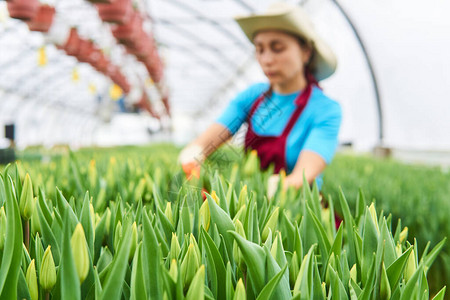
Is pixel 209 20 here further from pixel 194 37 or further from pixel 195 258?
pixel 195 258

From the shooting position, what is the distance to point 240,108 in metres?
1.79

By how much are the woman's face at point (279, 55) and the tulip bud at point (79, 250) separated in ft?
4.09

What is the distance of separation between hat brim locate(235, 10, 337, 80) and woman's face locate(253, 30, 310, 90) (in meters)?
0.03

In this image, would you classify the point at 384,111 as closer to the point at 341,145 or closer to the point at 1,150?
the point at 341,145

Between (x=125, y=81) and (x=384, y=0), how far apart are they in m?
5.47

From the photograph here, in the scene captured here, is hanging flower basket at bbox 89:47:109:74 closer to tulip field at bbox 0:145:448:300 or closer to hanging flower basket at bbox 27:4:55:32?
hanging flower basket at bbox 27:4:55:32

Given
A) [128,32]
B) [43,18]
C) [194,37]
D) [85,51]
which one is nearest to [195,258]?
[43,18]

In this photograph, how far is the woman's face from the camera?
156cm

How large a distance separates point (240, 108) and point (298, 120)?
0.28 meters

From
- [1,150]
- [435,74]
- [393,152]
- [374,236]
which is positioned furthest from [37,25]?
[393,152]

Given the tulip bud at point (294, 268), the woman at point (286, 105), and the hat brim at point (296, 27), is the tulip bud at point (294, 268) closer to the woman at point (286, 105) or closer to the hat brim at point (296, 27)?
the woman at point (286, 105)

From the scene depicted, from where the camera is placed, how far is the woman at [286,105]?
154cm

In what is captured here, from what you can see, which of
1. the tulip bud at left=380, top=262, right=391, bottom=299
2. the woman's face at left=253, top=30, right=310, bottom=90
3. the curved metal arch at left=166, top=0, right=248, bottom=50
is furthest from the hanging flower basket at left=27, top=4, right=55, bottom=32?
the curved metal arch at left=166, top=0, right=248, bottom=50

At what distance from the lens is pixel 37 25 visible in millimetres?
2689
